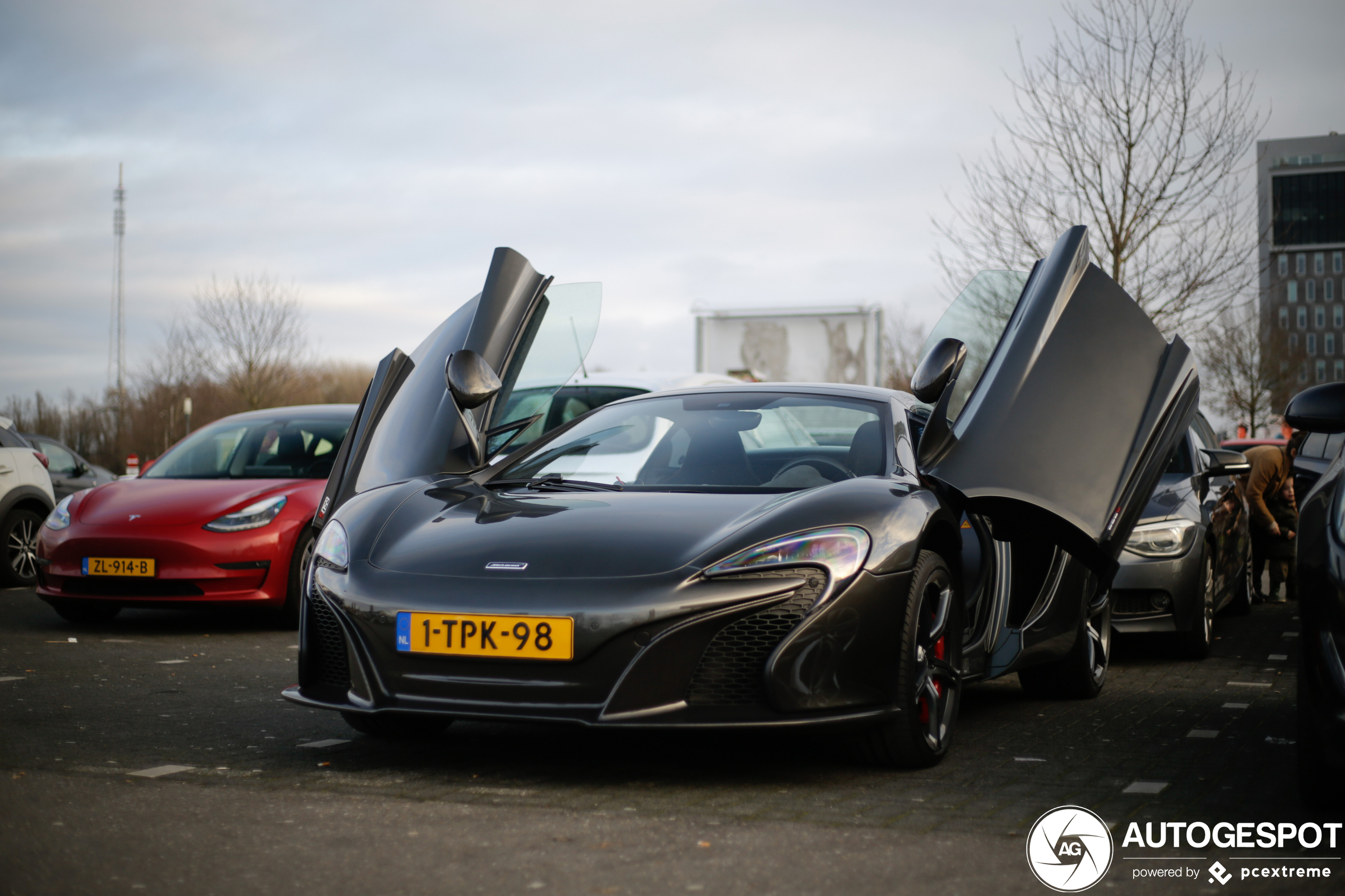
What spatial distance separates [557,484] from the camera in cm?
471

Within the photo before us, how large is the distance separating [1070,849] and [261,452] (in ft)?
22.2

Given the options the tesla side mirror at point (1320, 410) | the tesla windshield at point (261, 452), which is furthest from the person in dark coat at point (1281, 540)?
the tesla windshield at point (261, 452)

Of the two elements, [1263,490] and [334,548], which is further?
[1263,490]

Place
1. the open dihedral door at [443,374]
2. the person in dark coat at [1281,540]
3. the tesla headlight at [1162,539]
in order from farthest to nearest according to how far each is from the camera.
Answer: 1. the person in dark coat at [1281,540]
2. the tesla headlight at [1162,539]
3. the open dihedral door at [443,374]

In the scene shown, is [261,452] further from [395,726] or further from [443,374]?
[395,726]

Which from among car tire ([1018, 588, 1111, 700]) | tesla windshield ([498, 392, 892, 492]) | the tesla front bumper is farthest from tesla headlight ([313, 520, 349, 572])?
car tire ([1018, 588, 1111, 700])

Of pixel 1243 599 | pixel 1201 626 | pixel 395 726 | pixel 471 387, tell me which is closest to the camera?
pixel 395 726

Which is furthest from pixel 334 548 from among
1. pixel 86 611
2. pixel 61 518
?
pixel 86 611

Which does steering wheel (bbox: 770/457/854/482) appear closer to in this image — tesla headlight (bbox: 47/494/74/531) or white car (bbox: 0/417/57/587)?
tesla headlight (bbox: 47/494/74/531)

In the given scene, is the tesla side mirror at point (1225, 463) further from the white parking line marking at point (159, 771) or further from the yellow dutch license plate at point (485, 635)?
the white parking line marking at point (159, 771)

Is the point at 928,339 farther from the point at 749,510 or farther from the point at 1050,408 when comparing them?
the point at 749,510

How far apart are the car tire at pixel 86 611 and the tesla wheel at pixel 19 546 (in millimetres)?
2380

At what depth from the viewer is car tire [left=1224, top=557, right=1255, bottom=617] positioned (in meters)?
9.66

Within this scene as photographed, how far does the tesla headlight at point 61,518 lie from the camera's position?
7.98m
